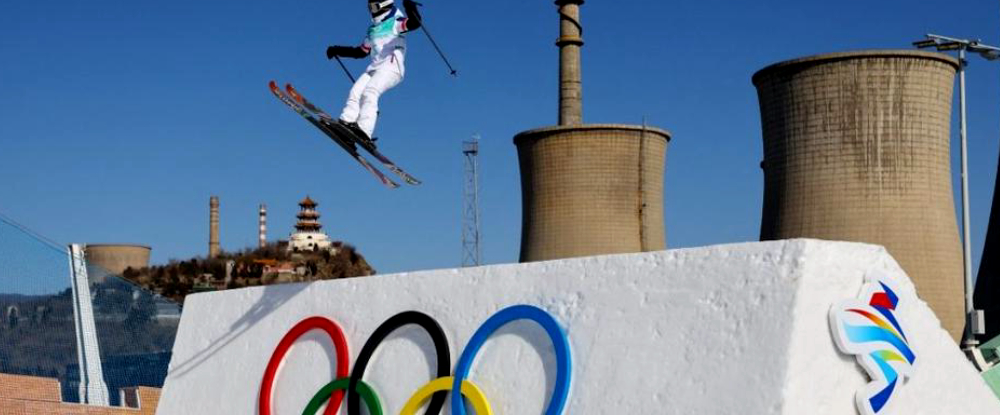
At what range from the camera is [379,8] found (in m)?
9.80

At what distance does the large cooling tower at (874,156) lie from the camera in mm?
27641

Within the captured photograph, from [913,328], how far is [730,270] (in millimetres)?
1191

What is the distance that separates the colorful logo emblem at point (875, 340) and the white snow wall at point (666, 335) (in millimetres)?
63

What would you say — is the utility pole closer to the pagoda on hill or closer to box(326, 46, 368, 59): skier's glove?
box(326, 46, 368, 59): skier's glove

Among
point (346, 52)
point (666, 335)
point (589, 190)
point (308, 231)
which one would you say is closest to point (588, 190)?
point (589, 190)

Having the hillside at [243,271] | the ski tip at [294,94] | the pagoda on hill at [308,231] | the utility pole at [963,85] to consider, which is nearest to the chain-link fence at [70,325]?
the ski tip at [294,94]

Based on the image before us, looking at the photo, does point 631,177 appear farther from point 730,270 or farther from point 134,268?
point 134,268

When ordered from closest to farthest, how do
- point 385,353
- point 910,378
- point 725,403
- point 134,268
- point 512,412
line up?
1. point 725,403
2. point 910,378
3. point 512,412
4. point 385,353
5. point 134,268

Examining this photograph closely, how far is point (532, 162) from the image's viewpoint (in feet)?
125

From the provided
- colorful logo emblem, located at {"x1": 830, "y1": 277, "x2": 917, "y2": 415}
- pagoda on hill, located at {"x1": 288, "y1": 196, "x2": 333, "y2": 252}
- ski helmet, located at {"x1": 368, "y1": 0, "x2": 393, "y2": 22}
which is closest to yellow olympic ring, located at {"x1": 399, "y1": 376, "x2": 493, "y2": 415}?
colorful logo emblem, located at {"x1": 830, "y1": 277, "x2": 917, "y2": 415}

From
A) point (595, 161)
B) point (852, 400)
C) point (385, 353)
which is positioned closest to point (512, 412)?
point (385, 353)

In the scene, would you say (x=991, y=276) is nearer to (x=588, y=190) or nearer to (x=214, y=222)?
(x=588, y=190)

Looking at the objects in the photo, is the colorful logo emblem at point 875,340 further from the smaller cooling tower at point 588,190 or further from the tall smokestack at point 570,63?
the tall smokestack at point 570,63

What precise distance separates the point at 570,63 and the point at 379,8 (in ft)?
116
